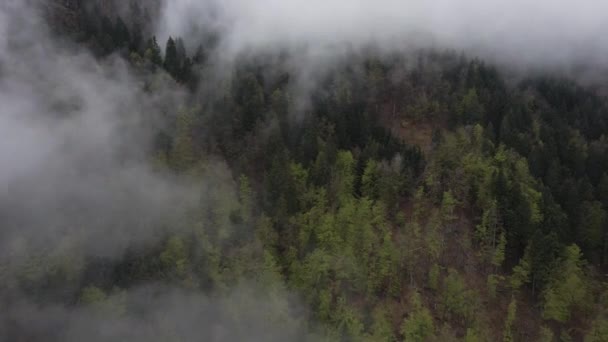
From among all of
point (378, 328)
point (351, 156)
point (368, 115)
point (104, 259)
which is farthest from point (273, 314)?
point (368, 115)

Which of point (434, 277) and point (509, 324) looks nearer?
point (509, 324)

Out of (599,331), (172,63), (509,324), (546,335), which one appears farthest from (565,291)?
(172,63)

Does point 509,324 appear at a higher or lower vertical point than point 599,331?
higher

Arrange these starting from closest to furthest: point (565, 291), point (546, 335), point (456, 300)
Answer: point (546, 335), point (565, 291), point (456, 300)

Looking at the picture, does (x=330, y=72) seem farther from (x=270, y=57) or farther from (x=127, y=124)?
(x=127, y=124)

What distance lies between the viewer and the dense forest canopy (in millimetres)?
75000

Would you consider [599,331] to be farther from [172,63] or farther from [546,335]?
[172,63]

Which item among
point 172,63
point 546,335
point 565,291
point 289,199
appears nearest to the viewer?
point 546,335

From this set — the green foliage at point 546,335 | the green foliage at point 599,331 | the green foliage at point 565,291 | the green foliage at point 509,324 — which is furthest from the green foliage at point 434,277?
the green foliage at point 599,331

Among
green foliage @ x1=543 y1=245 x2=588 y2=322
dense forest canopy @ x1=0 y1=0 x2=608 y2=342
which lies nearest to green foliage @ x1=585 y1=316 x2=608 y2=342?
dense forest canopy @ x1=0 y1=0 x2=608 y2=342

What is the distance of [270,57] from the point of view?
458 feet

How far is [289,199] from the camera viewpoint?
90.9m

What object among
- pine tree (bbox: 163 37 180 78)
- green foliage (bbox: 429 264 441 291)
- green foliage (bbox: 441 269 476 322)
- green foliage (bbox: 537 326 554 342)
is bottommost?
green foliage (bbox: 537 326 554 342)

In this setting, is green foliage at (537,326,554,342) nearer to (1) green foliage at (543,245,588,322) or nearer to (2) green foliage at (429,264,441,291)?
(1) green foliage at (543,245,588,322)
